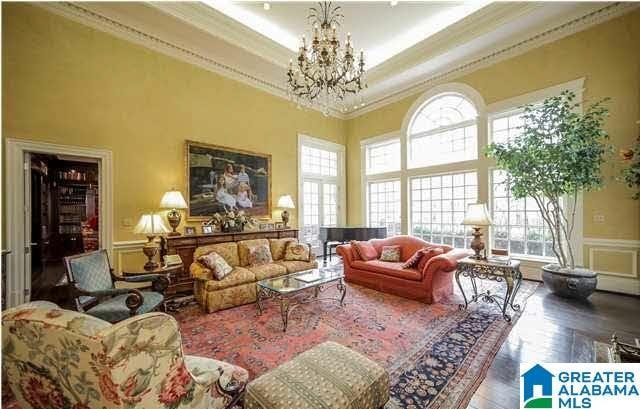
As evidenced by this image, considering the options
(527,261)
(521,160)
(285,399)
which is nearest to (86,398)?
(285,399)

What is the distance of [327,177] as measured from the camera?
7.78m

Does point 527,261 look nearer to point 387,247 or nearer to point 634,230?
point 634,230

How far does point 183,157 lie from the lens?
497 centimetres

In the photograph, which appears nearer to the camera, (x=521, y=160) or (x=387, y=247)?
(x=521, y=160)

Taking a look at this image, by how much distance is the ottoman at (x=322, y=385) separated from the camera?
1452 mm

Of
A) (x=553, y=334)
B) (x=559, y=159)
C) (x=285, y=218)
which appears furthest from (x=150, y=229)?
(x=559, y=159)

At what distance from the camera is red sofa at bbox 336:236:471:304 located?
376 centimetres

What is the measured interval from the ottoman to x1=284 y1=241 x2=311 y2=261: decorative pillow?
3.04 metres

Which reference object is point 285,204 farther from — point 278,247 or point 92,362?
point 92,362

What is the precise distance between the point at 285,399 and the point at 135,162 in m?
4.59

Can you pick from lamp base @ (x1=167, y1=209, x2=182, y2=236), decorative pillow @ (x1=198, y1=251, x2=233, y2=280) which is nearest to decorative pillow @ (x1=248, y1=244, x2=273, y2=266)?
decorative pillow @ (x1=198, y1=251, x2=233, y2=280)

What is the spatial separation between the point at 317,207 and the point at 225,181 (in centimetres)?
285

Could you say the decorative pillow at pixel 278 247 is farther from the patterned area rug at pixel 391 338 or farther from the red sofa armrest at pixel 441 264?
the red sofa armrest at pixel 441 264

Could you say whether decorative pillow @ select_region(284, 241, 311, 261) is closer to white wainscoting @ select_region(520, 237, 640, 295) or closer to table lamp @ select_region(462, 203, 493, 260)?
table lamp @ select_region(462, 203, 493, 260)
